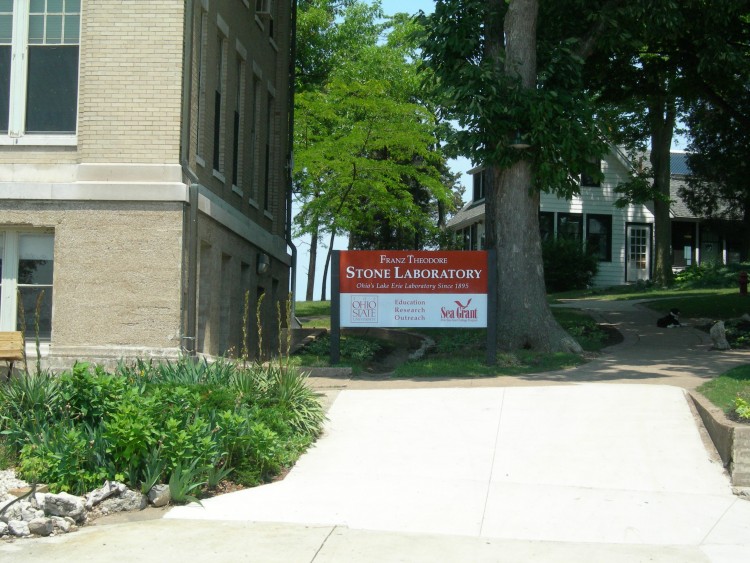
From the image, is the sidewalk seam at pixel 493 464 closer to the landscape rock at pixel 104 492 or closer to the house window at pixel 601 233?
the landscape rock at pixel 104 492

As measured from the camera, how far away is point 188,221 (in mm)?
14383

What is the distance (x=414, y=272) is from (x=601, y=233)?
30753 millimetres

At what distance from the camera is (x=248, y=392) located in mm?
10719

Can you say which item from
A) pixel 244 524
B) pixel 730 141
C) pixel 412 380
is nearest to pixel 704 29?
pixel 730 141

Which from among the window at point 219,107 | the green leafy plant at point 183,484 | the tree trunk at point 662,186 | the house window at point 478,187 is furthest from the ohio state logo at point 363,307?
the house window at point 478,187

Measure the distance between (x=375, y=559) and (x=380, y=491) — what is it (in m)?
1.95

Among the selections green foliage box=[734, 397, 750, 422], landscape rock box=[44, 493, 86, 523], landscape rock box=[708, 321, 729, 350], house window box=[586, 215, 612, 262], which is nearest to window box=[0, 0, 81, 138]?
landscape rock box=[44, 493, 86, 523]

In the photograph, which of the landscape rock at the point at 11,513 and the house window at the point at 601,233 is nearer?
the landscape rock at the point at 11,513

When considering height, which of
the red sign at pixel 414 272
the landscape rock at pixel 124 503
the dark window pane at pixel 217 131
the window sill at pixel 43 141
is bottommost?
the landscape rock at pixel 124 503

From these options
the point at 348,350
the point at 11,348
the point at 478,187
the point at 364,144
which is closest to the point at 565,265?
the point at 478,187

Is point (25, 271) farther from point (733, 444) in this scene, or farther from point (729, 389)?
point (733, 444)

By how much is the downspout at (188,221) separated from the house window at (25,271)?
7.08 ft

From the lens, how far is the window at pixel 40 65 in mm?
14688

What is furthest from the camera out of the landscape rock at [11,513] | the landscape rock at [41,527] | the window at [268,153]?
the window at [268,153]
